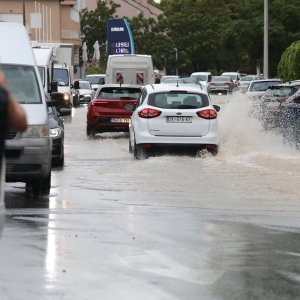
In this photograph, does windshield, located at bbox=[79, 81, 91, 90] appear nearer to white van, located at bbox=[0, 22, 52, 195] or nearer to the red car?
the red car

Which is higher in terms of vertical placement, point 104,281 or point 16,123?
point 16,123

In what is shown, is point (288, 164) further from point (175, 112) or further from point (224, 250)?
point (224, 250)

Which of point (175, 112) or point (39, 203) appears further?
point (175, 112)

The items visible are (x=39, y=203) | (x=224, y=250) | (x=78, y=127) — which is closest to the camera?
(x=224, y=250)

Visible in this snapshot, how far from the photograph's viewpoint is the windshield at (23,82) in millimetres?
16453

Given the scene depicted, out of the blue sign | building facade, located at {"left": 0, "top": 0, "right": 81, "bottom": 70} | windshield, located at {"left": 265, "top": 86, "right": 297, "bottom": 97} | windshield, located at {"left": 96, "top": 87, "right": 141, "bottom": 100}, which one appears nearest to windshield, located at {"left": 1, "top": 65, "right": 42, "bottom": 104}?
windshield, located at {"left": 96, "top": 87, "right": 141, "bottom": 100}

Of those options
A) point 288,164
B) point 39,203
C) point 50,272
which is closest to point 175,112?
point 288,164

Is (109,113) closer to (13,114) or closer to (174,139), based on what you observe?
(174,139)

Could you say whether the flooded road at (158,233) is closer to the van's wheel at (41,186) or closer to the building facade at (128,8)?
the van's wheel at (41,186)

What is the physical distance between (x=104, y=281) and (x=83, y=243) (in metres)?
2.19

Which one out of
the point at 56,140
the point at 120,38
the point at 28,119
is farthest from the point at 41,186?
the point at 120,38

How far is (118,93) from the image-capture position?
107 feet

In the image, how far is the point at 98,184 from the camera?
18.2 metres

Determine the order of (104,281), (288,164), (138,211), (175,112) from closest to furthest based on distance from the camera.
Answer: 1. (104,281)
2. (138,211)
3. (288,164)
4. (175,112)
